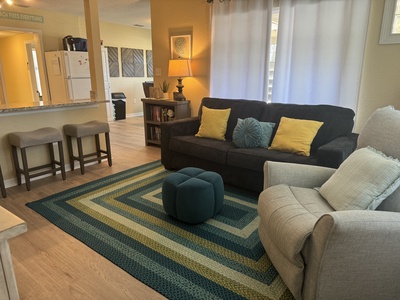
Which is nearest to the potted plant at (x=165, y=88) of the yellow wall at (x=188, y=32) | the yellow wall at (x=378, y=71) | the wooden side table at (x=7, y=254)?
the yellow wall at (x=188, y=32)

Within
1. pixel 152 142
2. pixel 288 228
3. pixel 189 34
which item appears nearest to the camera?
pixel 288 228

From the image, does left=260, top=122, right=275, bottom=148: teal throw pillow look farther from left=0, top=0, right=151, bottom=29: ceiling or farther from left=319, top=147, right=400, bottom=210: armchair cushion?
left=0, top=0, right=151, bottom=29: ceiling

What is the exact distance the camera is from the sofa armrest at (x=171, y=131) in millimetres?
3510

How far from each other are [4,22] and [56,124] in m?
3.27

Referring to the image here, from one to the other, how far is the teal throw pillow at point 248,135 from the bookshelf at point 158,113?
5.16 feet

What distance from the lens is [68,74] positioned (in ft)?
18.7

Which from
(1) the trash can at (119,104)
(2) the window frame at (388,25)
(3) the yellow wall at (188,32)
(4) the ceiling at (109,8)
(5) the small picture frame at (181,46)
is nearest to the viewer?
(2) the window frame at (388,25)

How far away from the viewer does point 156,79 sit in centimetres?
497

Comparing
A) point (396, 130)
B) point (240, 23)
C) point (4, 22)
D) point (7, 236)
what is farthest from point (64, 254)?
point (4, 22)

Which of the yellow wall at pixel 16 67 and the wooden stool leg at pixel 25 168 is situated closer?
the wooden stool leg at pixel 25 168

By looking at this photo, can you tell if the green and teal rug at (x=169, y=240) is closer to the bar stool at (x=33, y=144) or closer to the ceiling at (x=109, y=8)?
the bar stool at (x=33, y=144)

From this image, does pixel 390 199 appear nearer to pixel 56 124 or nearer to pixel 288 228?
pixel 288 228

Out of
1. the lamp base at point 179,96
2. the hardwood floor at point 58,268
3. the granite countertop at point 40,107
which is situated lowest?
the hardwood floor at point 58,268

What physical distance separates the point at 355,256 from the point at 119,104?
700 cm
